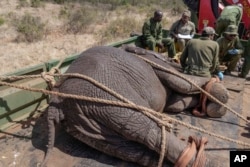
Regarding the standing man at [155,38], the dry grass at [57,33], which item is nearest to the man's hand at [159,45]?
the standing man at [155,38]

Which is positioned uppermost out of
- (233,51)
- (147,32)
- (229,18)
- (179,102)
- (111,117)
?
(229,18)

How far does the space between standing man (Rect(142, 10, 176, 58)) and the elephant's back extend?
2.18 metres

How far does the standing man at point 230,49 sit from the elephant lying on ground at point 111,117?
2.31m

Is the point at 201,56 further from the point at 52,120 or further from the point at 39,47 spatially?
the point at 39,47

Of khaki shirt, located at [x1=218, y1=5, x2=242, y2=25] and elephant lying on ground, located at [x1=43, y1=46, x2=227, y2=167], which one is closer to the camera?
elephant lying on ground, located at [x1=43, y1=46, x2=227, y2=167]

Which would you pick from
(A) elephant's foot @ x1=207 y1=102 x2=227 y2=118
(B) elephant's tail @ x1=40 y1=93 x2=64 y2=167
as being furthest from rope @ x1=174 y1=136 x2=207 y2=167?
(B) elephant's tail @ x1=40 y1=93 x2=64 y2=167

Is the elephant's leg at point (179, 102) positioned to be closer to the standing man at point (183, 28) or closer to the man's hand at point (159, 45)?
the man's hand at point (159, 45)

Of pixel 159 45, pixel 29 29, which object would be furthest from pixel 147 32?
pixel 29 29

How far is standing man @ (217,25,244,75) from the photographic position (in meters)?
4.26

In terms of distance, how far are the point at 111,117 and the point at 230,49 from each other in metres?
2.90

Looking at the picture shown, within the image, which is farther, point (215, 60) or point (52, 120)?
point (215, 60)

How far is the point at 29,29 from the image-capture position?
30.3 feet

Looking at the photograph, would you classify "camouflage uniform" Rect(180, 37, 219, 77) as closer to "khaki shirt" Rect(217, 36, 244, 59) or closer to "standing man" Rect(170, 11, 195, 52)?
"khaki shirt" Rect(217, 36, 244, 59)

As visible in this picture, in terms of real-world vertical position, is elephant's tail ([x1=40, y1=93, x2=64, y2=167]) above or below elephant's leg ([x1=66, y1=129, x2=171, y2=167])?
above
